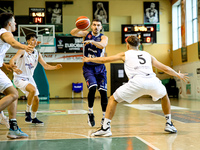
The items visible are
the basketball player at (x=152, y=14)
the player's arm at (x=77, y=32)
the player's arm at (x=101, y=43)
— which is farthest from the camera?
the basketball player at (x=152, y=14)

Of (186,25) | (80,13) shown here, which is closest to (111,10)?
(80,13)

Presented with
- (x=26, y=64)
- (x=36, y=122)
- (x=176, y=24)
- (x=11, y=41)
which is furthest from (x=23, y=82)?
(x=176, y=24)

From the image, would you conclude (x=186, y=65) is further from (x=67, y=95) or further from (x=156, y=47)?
(x=67, y=95)

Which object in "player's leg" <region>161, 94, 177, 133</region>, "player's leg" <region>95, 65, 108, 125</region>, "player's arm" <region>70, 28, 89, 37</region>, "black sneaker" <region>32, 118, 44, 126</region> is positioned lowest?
"black sneaker" <region>32, 118, 44, 126</region>

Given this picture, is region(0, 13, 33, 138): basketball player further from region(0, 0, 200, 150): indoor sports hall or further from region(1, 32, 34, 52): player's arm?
region(0, 0, 200, 150): indoor sports hall

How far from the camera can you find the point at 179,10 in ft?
63.9

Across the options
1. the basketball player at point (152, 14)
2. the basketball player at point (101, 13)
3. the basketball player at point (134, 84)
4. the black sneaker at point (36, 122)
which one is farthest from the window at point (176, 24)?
the basketball player at point (134, 84)

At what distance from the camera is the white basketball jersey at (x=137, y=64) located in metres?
4.03

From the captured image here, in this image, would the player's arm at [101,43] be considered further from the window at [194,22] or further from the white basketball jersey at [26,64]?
the window at [194,22]

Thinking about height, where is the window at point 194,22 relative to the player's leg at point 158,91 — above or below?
above

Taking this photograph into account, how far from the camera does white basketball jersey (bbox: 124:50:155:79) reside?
→ 403 cm

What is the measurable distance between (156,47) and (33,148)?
1792 centimetres

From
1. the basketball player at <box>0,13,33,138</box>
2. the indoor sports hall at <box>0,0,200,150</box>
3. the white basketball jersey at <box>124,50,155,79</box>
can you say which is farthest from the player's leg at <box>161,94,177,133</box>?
the indoor sports hall at <box>0,0,200,150</box>

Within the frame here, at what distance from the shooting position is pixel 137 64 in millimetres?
4051
